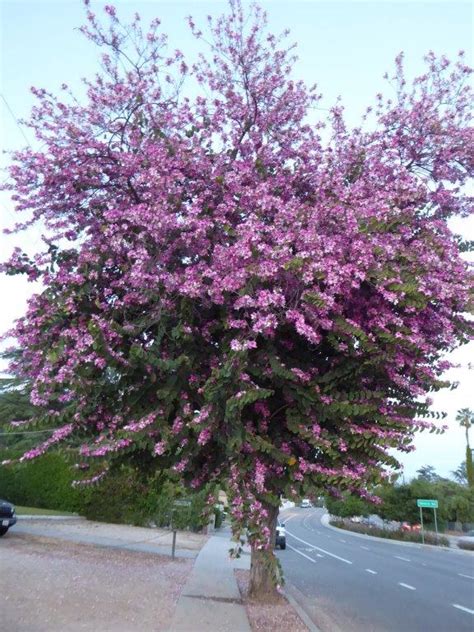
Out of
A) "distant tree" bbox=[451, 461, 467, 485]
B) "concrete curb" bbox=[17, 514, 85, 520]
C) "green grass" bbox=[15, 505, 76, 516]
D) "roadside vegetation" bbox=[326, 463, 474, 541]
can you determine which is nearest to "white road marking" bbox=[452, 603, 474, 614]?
"concrete curb" bbox=[17, 514, 85, 520]

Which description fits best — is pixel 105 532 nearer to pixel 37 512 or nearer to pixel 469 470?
pixel 37 512

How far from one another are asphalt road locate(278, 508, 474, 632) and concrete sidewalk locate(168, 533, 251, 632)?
4.51 ft

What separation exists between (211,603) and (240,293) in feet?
18.2

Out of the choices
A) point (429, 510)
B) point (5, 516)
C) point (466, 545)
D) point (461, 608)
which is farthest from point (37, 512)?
point (429, 510)

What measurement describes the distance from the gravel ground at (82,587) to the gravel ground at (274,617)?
1.16 meters

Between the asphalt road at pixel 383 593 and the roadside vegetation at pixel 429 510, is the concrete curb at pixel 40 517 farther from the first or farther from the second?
the roadside vegetation at pixel 429 510

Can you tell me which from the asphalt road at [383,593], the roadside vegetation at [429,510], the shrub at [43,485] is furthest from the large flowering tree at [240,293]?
the roadside vegetation at [429,510]

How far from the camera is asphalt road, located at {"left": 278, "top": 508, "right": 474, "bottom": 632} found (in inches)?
397

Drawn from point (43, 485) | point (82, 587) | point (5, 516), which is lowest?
point (82, 587)

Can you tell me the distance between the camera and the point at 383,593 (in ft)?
45.8

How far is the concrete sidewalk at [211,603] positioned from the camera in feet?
25.5

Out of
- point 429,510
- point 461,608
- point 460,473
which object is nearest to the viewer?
point 461,608

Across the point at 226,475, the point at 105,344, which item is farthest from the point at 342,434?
the point at 105,344

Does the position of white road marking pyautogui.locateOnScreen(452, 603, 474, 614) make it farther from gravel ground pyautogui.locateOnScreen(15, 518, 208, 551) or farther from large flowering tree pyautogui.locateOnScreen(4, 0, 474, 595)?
gravel ground pyautogui.locateOnScreen(15, 518, 208, 551)
